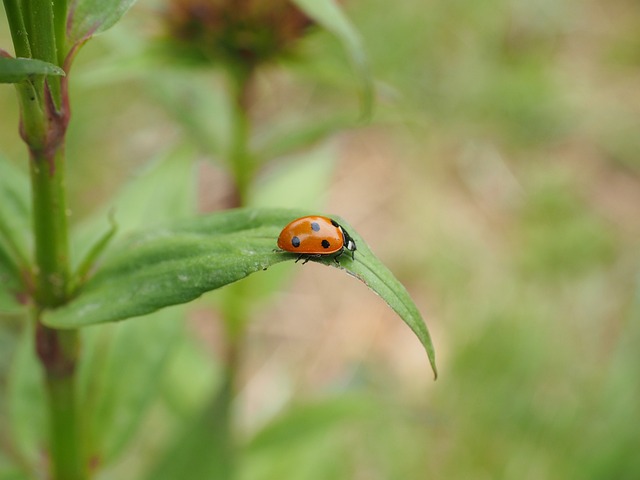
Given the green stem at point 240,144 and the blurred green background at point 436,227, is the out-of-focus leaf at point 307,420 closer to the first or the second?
the blurred green background at point 436,227

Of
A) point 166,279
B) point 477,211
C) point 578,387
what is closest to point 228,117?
point 166,279

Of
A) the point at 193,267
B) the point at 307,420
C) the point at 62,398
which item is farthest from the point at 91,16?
the point at 307,420

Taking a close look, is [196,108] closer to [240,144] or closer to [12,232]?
[240,144]

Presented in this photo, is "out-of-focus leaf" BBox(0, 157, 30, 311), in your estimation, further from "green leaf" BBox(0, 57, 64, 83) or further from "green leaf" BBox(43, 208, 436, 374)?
"green leaf" BBox(0, 57, 64, 83)

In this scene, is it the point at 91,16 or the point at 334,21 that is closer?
the point at 91,16

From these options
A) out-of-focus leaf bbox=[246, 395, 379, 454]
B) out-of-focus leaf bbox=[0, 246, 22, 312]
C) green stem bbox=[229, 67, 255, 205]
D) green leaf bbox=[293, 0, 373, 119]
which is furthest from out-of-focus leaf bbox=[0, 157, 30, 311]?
out-of-focus leaf bbox=[246, 395, 379, 454]

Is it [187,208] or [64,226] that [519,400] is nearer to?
[187,208]
